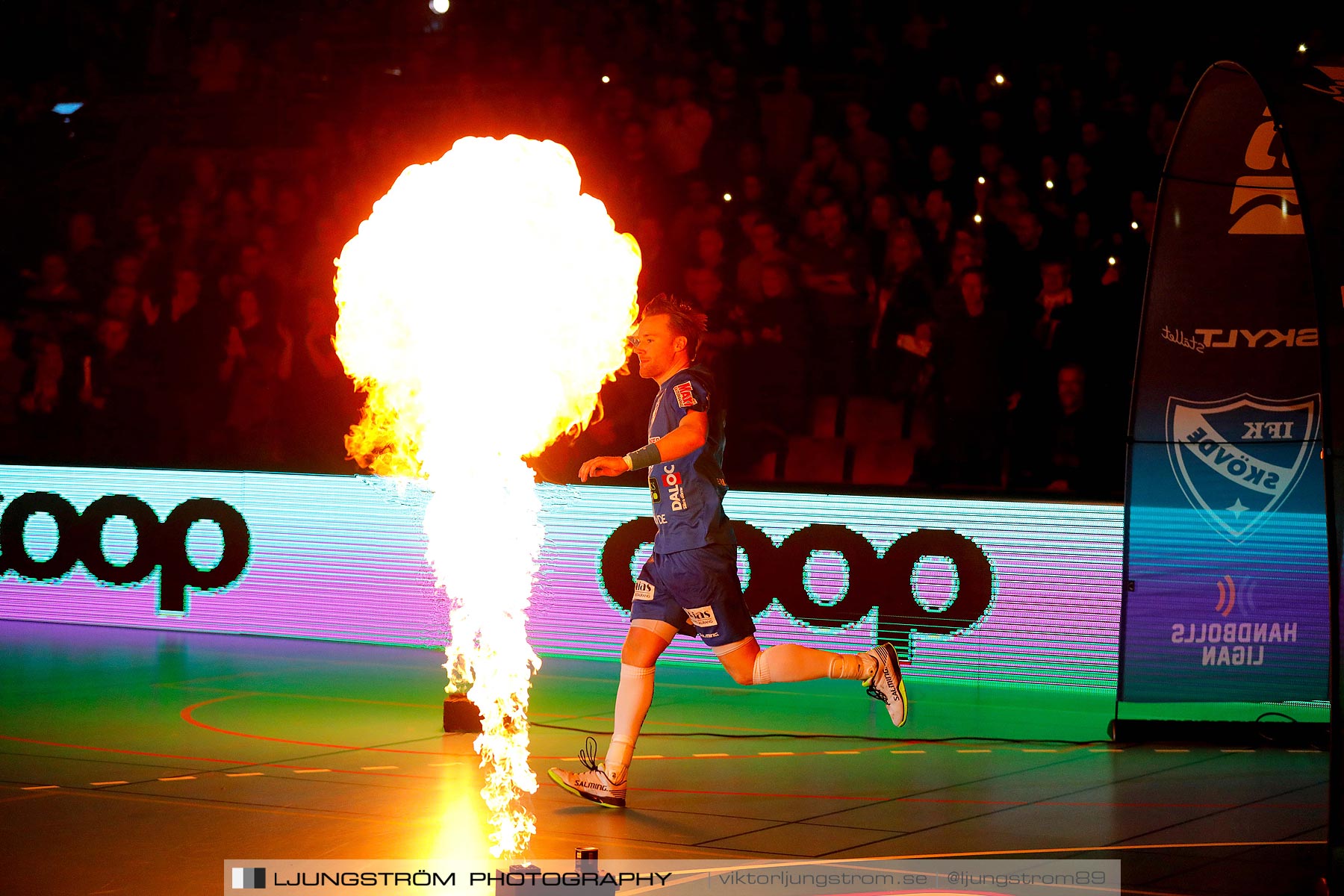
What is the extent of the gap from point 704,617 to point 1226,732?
3820 mm

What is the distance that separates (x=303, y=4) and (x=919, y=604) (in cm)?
1261

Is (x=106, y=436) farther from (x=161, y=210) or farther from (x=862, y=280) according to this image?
(x=862, y=280)

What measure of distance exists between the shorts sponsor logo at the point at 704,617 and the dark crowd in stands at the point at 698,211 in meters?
4.60

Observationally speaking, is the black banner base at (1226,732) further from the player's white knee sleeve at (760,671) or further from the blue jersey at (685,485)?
the blue jersey at (685,485)

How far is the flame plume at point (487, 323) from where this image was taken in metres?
8.02

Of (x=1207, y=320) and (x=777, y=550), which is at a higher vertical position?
(x=1207, y=320)

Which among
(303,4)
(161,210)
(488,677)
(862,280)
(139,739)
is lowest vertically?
(139,739)

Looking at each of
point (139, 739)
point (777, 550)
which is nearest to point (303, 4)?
point (777, 550)

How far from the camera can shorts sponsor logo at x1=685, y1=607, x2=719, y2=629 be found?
7.18 metres

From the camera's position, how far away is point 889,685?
7.78 meters

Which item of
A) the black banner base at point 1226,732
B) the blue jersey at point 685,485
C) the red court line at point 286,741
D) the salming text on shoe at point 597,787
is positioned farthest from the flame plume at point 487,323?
the black banner base at point 1226,732

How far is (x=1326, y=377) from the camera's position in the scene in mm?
5871

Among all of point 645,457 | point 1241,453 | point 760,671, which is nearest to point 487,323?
point 645,457

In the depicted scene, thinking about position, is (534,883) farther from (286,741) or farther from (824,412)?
(824,412)
